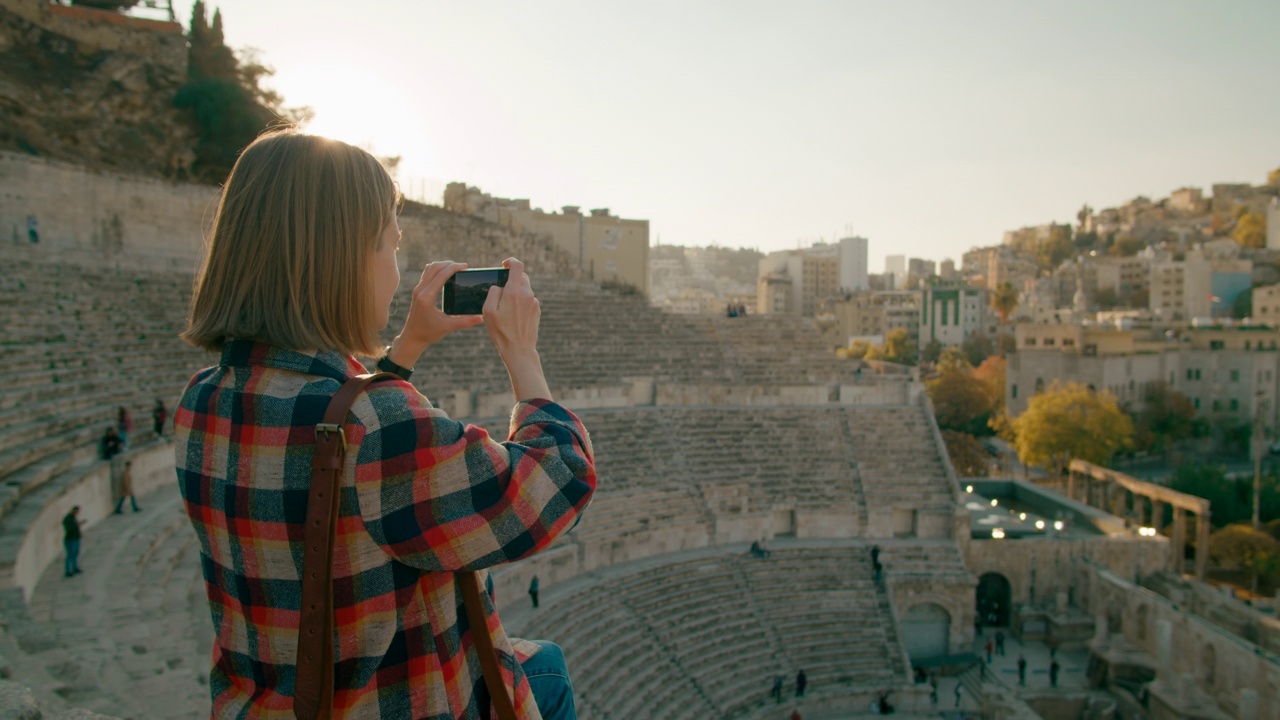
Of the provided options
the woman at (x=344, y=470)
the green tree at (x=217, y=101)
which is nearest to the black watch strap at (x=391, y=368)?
the woman at (x=344, y=470)

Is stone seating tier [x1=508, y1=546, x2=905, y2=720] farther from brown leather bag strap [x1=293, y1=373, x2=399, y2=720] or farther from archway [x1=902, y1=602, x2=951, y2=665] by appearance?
brown leather bag strap [x1=293, y1=373, x2=399, y2=720]

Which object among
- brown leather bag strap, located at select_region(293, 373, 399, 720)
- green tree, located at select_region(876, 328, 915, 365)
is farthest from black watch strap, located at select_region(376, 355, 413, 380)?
green tree, located at select_region(876, 328, 915, 365)

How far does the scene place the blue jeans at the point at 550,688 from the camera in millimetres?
1523

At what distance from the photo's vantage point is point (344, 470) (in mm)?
1140

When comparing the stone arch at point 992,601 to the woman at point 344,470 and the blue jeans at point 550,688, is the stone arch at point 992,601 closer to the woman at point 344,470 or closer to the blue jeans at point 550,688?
the blue jeans at point 550,688

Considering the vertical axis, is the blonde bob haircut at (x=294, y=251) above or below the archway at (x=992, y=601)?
above

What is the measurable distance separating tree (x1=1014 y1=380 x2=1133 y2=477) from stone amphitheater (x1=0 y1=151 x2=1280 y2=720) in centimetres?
1126

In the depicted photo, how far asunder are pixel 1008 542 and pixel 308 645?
17.8 meters

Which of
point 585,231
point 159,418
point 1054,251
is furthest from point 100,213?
point 1054,251

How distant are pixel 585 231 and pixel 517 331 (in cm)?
2763

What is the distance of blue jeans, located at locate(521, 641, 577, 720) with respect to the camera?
1.52 meters

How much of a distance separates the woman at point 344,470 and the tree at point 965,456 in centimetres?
2722

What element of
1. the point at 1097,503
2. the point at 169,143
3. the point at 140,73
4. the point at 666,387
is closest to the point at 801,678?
the point at 666,387

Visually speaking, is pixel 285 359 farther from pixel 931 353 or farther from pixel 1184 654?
pixel 931 353
